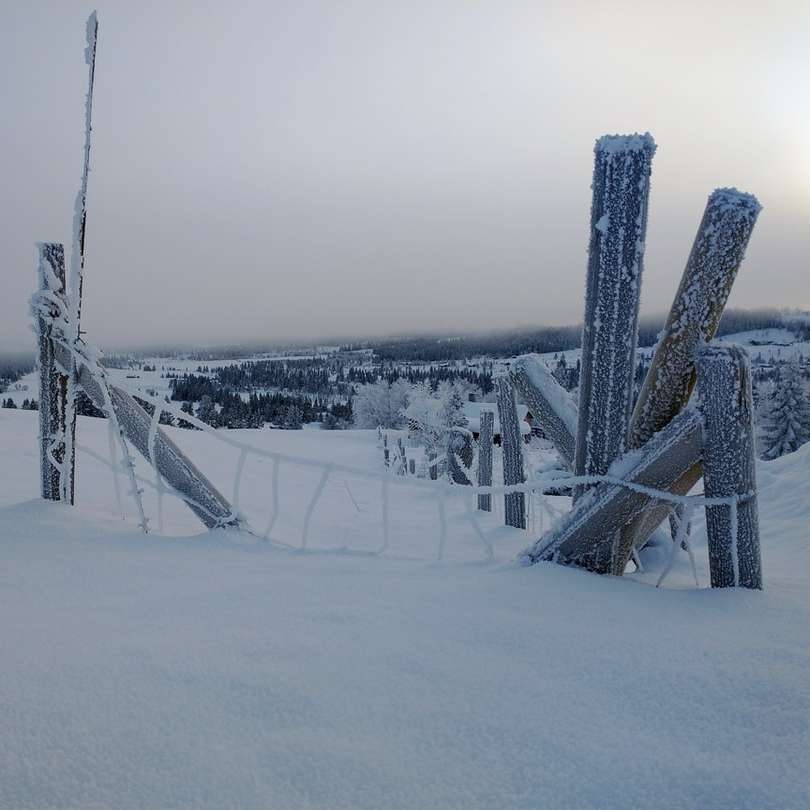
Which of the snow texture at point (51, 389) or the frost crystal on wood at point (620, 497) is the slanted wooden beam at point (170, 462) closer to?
the snow texture at point (51, 389)

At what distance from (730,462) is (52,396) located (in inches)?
142

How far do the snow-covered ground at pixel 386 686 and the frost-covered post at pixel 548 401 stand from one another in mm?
876

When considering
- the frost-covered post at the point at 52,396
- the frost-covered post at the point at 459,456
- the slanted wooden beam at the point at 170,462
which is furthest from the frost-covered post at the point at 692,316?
the frost-covered post at the point at 459,456

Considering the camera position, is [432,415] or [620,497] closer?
[620,497]

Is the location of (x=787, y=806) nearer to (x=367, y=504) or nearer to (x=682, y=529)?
(x=682, y=529)

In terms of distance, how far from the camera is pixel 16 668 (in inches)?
53.8

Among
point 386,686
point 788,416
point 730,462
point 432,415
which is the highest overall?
point 730,462

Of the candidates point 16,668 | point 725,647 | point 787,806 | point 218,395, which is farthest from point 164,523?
point 218,395

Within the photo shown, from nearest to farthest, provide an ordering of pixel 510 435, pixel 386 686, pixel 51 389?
pixel 386 686, pixel 51 389, pixel 510 435

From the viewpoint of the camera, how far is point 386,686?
138 cm

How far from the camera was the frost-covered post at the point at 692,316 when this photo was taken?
7.11 ft

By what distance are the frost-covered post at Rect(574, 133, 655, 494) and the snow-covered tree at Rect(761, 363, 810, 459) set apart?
1086 inches

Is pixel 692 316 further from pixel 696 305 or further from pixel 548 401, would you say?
pixel 548 401

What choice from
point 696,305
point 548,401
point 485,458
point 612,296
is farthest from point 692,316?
point 485,458
